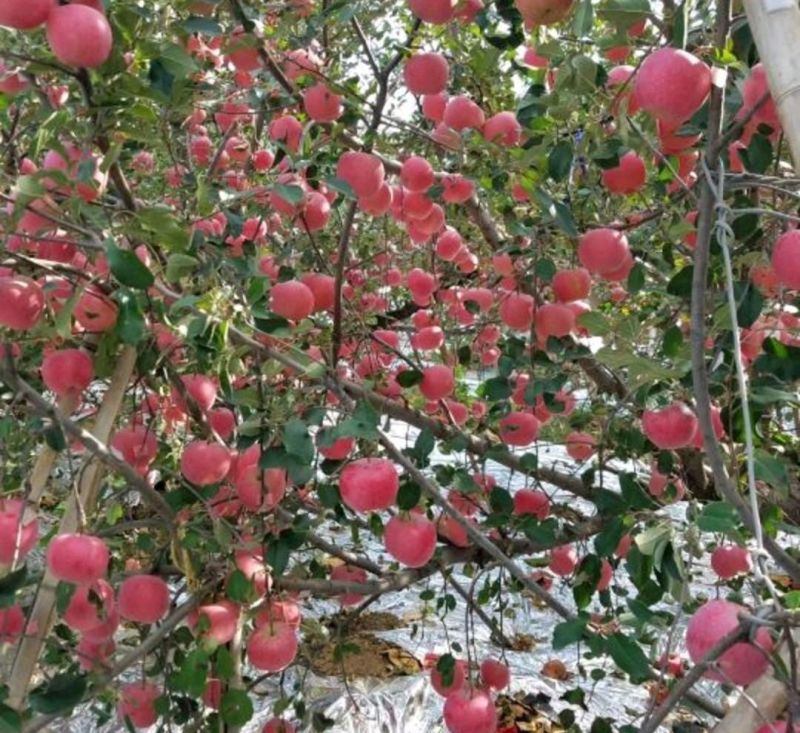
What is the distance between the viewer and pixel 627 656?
1.05m

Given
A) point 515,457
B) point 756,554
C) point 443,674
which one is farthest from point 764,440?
point 756,554

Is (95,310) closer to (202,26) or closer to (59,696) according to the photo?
(202,26)

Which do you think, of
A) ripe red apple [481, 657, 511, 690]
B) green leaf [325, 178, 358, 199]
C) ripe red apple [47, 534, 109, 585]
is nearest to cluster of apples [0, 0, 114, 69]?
green leaf [325, 178, 358, 199]

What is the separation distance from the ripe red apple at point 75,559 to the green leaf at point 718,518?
2.48 feet

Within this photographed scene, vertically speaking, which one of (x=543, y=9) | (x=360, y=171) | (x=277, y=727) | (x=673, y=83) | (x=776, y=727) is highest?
(x=543, y=9)

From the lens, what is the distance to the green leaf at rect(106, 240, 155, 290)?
0.90m

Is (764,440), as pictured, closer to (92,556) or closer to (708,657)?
(708,657)

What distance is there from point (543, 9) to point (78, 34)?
0.56m

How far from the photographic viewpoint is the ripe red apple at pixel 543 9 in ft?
3.27

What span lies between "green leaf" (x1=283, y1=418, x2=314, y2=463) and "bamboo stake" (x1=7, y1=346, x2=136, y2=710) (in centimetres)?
30

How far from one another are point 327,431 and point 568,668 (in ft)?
6.64

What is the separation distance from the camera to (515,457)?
1.80m

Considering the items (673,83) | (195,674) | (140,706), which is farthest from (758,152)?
(140,706)

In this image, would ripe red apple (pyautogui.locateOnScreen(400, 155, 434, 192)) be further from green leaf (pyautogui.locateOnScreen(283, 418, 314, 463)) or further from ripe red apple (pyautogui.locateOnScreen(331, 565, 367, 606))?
ripe red apple (pyautogui.locateOnScreen(331, 565, 367, 606))
